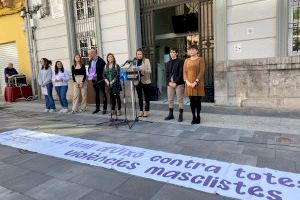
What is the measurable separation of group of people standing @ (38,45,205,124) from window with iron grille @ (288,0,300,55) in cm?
258

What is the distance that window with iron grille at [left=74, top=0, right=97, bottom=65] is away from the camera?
10.5m

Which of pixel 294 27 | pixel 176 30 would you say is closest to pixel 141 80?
pixel 294 27

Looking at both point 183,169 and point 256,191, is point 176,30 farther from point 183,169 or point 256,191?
point 256,191

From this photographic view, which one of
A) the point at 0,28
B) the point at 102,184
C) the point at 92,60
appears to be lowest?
the point at 102,184

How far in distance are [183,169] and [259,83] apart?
4232mm

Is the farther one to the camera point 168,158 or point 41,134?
point 41,134

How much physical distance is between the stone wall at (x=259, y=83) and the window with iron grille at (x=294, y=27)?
0.39 metres

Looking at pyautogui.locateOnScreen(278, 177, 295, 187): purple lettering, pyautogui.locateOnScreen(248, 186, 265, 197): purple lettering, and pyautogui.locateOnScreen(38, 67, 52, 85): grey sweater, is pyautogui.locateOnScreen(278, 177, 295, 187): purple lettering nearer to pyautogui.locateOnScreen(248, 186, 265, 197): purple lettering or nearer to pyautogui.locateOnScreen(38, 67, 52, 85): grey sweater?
pyautogui.locateOnScreen(248, 186, 265, 197): purple lettering

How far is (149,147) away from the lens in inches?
199

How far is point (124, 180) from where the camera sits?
3.83 m

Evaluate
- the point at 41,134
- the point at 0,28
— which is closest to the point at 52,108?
the point at 41,134

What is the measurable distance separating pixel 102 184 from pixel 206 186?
131 cm

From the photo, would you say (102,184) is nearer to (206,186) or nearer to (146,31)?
(206,186)

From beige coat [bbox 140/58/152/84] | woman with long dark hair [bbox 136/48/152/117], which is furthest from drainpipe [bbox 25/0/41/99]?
beige coat [bbox 140/58/152/84]
